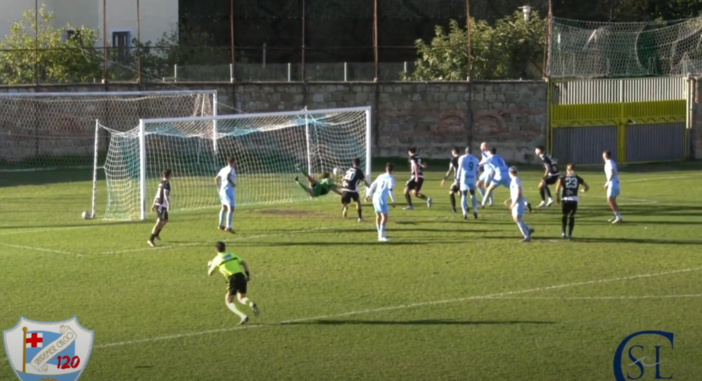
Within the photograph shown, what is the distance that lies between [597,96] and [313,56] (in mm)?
16627

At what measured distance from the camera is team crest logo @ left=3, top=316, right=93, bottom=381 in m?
12.3

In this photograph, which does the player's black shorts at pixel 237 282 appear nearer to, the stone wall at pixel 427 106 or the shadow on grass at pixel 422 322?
the shadow on grass at pixel 422 322

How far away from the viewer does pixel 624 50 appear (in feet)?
131

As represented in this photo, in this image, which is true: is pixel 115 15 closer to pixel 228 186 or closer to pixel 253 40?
pixel 253 40

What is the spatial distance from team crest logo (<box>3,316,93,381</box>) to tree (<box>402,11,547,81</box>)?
2984cm

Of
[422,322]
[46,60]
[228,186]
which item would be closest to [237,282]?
[422,322]

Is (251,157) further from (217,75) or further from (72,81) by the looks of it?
(72,81)

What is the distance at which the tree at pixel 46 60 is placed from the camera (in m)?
41.0

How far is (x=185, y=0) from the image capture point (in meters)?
53.0

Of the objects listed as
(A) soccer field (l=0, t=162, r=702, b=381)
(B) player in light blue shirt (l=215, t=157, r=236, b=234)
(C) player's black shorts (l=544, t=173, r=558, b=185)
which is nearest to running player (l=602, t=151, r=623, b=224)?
(A) soccer field (l=0, t=162, r=702, b=381)

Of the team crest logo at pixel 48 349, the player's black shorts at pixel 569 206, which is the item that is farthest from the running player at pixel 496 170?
the team crest logo at pixel 48 349

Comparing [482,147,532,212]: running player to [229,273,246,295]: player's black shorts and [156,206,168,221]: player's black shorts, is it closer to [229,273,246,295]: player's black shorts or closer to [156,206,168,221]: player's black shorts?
[156,206,168,221]: player's black shorts

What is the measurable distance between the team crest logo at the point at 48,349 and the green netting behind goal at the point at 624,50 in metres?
28.2

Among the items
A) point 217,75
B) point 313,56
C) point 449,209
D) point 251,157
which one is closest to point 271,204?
point 449,209
